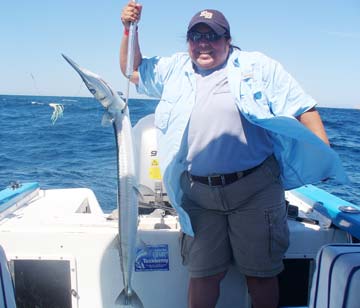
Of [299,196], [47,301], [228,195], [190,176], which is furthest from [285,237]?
[47,301]

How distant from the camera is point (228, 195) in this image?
2.50 metres

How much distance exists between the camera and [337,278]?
134 cm

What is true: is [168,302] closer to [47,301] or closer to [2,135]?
[47,301]

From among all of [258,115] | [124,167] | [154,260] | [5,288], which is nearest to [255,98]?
[258,115]

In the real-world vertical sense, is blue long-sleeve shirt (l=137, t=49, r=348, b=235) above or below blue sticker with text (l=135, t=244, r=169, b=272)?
above

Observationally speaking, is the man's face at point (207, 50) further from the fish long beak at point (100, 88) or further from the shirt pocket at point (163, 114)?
the fish long beak at point (100, 88)

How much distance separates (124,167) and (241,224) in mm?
802

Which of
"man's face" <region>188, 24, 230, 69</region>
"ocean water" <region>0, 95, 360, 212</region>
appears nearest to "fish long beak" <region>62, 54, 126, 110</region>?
"man's face" <region>188, 24, 230, 69</region>

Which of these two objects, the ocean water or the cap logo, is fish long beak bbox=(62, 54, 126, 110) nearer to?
the cap logo

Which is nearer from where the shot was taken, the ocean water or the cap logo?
the cap logo

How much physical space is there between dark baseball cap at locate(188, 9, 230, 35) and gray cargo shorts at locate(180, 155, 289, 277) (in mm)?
804

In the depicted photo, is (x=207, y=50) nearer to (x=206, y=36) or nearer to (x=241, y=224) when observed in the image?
(x=206, y=36)

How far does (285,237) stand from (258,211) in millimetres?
245

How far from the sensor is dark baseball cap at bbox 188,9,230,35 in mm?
2441
